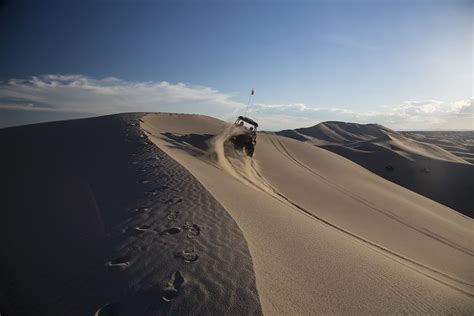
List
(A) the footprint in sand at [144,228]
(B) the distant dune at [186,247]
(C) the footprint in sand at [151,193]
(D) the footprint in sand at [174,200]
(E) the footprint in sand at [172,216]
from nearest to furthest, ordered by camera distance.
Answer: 1. (B) the distant dune at [186,247]
2. (A) the footprint in sand at [144,228]
3. (E) the footprint in sand at [172,216]
4. (D) the footprint in sand at [174,200]
5. (C) the footprint in sand at [151,193]

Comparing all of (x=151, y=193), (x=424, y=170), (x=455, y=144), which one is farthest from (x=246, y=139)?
(x=455, y=144)

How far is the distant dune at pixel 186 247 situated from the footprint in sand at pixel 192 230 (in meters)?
0.02

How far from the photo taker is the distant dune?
3889 millimetres

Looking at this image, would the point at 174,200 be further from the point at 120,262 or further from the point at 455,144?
the point at 455,144

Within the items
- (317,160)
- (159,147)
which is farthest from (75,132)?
(317,160)

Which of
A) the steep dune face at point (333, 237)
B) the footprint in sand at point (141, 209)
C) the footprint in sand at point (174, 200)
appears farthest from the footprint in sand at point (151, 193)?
the steep dune face at point (333, 237)

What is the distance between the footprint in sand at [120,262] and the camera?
4.39 metres

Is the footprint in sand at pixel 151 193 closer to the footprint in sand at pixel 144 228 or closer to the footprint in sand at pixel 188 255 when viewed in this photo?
the footprint in sand at pixel 144 228

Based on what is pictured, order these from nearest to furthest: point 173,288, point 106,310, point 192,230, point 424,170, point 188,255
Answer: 1. point 106,310
2. point 173,288
3. point 188,255
4. point 192,230
5. point 424,170

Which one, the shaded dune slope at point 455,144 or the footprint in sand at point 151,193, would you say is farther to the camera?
the shaded dune slope at point 455,144

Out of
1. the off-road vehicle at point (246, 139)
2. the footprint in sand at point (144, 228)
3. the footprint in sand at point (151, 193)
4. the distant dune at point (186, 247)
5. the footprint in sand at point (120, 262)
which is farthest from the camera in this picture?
the off-road vehicle at point (246, 139)

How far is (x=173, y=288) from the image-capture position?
387 centimetres

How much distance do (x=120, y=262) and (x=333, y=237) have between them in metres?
4.85

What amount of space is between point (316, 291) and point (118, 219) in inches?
162
